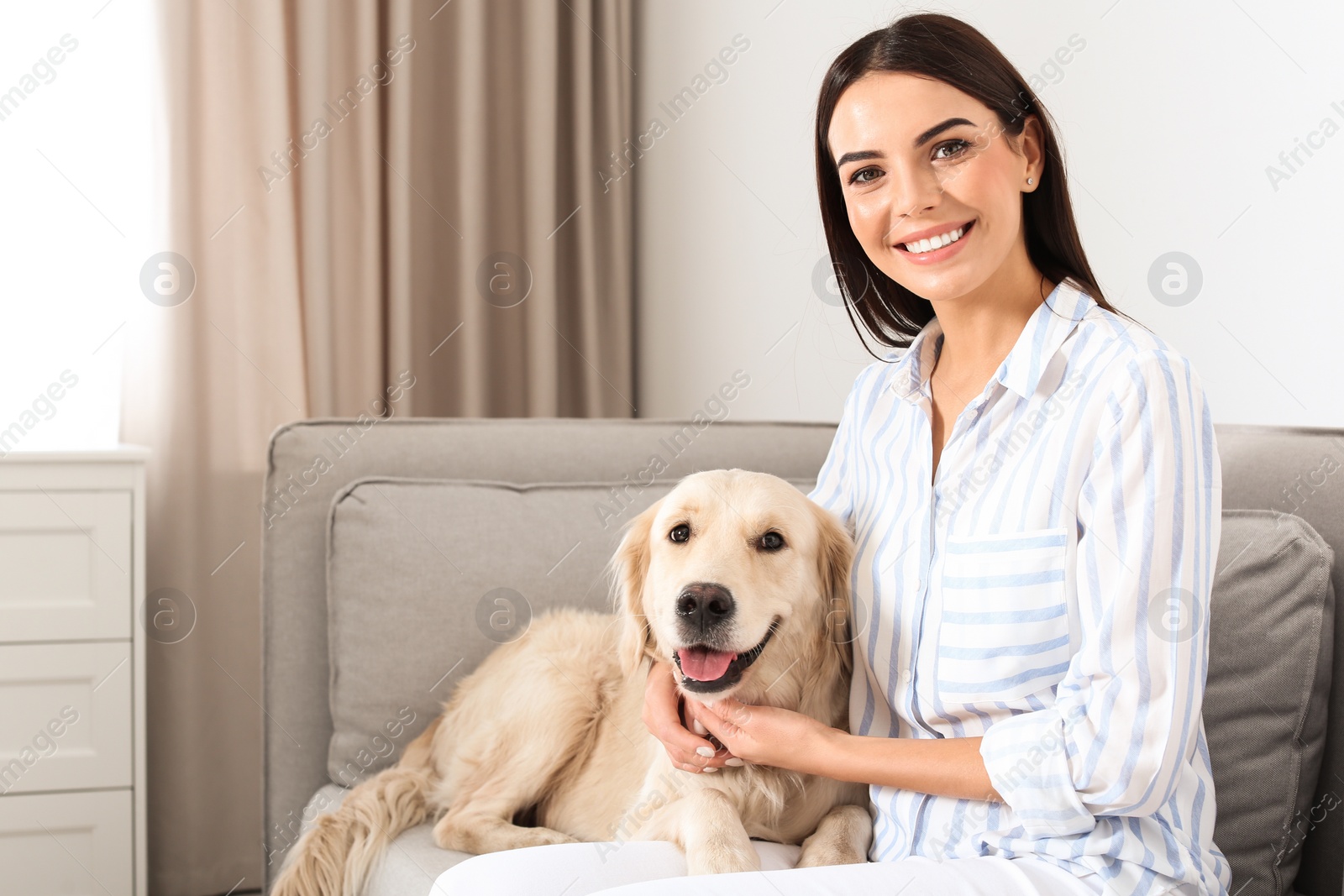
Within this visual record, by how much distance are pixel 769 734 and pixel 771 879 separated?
24 centimetres

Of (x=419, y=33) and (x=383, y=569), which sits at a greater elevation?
(x=419, y=33)

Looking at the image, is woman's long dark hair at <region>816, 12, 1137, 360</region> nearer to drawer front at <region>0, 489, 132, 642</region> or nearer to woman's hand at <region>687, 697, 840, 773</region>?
woman's hand at <region>687, 697, 840, 773</region>

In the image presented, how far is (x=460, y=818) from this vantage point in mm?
1598

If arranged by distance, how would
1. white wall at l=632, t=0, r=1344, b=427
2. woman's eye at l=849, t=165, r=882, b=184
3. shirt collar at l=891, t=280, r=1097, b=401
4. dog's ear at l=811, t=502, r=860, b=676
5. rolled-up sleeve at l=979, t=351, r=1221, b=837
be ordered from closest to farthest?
rolled-up sleeve at l=979, t=351, r=1221, b=837, shirt collar at l=891, t=280, r=1097, b=401, woman's eye at l=849, t=165, r=882, b=184, dog's ear at l=811, t=502, r=860, b=676, white wall at l=632, t=0, r=1344, b=427

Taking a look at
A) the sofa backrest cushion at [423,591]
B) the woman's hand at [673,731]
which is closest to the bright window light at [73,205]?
the sofa backrest cushion at [423,591]

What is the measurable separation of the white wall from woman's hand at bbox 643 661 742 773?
3.63ft

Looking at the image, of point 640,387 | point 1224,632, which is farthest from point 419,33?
point 1224,632

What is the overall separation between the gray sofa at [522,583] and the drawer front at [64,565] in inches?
24.6

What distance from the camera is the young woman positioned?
0.99 meters

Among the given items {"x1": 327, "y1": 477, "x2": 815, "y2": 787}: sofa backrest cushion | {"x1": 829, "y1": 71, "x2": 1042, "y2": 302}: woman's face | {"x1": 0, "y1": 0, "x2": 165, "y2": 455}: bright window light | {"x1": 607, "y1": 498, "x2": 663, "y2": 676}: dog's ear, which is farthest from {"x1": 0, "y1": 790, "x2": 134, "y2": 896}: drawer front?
{"x1": 829, "y1": 71, "x2": 1042, "y2": 302}: woman's face

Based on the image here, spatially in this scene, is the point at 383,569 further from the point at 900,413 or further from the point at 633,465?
the point at 900,413

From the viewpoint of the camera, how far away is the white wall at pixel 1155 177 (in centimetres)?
159

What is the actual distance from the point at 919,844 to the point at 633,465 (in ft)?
3.57

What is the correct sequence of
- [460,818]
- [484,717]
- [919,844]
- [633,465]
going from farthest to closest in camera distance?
[633,465] → [484,717] → [460,818] → [919,844]
